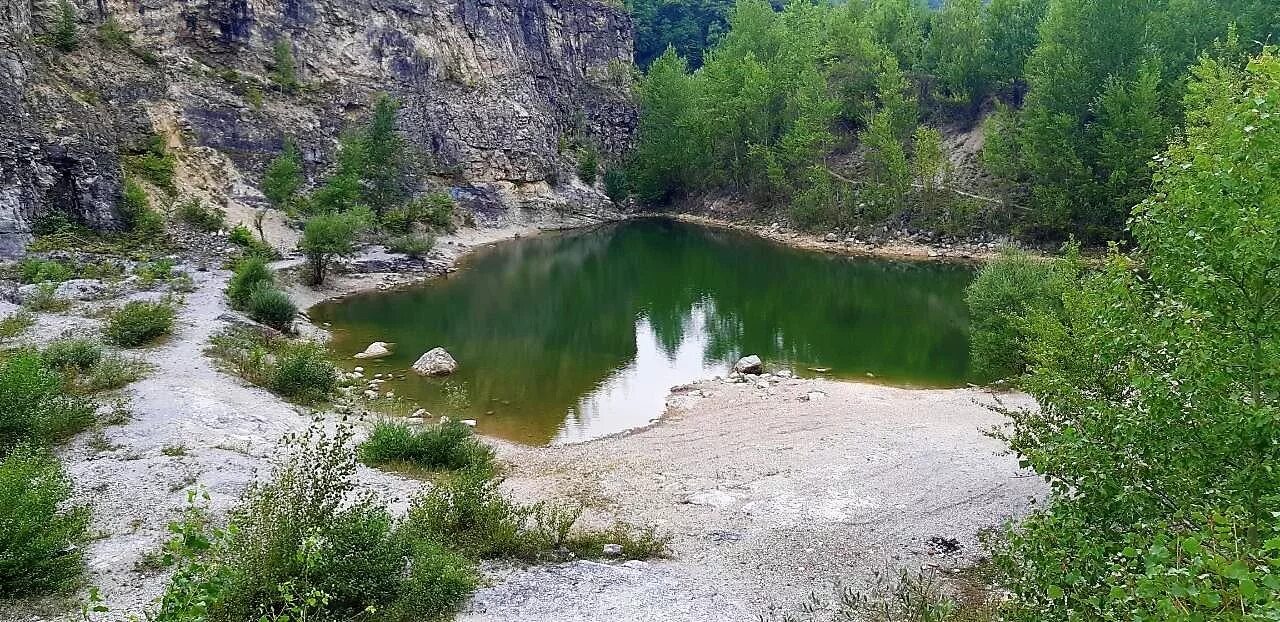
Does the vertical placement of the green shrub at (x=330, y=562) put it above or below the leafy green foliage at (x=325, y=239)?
above

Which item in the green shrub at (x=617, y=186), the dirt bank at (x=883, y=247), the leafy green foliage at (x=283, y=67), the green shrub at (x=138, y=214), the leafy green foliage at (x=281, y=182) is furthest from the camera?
the green shrub at (x=617, y=186)

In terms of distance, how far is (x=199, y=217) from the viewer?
4203 cm

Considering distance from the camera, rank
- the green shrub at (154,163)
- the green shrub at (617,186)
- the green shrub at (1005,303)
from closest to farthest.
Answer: the green shrub at (1005,303) → the green shrub at (154,163) → the green shrub at (617,186)

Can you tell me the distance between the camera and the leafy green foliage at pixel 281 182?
47.7 metres

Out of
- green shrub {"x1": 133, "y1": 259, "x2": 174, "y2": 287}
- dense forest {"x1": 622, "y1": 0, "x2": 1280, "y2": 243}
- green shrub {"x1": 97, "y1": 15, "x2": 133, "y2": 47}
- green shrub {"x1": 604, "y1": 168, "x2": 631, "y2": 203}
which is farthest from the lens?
green shrub {"x1": 604, "y1": 168, "x2": 631, "y2": 203}

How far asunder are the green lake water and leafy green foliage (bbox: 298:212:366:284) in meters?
2.40

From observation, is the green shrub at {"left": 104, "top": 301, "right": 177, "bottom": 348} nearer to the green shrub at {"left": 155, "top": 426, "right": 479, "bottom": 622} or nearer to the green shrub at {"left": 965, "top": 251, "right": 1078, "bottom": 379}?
the green shrub at {"left": 155, "top": 426, "right": 479, "bottom": 622}

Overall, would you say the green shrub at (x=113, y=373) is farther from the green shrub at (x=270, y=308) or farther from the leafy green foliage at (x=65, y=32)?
the leafy green foliage at (x=65, y=32)

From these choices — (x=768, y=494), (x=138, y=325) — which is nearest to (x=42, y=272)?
(x=138, y=325)

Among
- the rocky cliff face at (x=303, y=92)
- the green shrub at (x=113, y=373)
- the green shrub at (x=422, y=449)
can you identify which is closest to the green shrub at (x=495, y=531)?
the green shrub at (x=422, y=449)

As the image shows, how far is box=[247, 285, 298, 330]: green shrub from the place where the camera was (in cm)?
2836

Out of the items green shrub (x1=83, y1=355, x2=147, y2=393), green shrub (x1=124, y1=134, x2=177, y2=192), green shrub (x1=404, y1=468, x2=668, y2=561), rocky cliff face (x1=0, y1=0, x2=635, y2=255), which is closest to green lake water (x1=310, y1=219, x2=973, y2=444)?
green shrub (x1=83, y1=355, x2=147, y2=393)

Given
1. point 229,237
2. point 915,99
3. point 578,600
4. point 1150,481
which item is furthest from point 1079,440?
point 915,99

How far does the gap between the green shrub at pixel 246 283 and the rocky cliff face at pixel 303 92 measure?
31.1 feet
